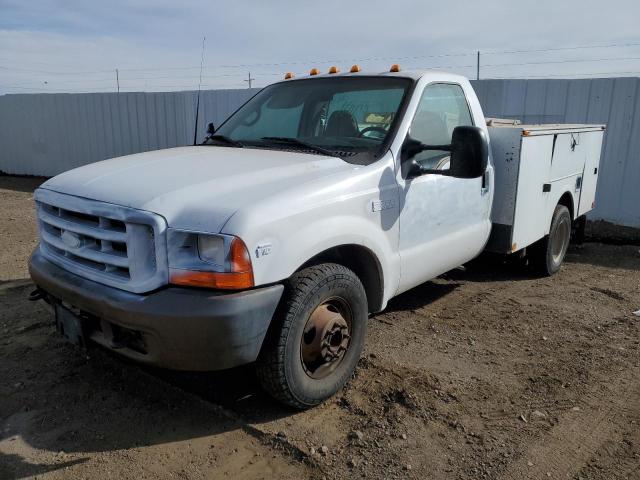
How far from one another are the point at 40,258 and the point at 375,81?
258 cm

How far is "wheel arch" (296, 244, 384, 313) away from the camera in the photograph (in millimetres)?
3330

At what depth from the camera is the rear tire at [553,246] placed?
5.81 meters

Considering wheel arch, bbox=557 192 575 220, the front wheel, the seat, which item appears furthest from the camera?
wheel arch, bbox=557 192 575 220

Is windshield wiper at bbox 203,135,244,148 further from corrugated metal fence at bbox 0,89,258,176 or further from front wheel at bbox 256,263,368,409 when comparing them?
corrugated metal fence at bbox 0,89,258,176

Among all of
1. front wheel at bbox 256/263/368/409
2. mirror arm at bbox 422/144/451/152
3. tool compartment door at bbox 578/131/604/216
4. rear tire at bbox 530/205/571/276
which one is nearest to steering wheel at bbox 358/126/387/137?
mirror arm at bbox 422/144/451/152

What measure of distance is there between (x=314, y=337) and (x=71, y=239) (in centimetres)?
147

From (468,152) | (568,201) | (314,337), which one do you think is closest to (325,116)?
(468,152)

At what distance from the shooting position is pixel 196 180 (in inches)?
116

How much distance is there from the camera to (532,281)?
5.88 m

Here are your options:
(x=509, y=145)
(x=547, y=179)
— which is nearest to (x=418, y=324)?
(x=509, y=145)

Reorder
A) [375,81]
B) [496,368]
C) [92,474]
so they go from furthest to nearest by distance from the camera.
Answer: [375,81]
[496,368]
[92,474]

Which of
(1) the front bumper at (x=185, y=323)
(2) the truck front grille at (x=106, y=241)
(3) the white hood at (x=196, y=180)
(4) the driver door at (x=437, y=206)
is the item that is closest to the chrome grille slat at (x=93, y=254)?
(2) the truck front grille at (x=106, y=241)

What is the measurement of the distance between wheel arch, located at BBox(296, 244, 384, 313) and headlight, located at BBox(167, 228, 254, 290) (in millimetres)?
716

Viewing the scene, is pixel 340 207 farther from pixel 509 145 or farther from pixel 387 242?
pixel 509 145
